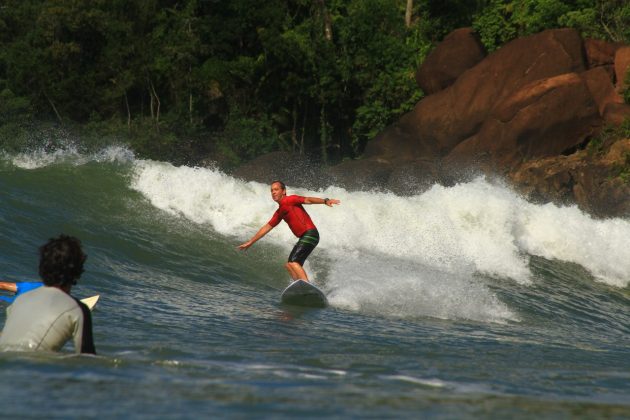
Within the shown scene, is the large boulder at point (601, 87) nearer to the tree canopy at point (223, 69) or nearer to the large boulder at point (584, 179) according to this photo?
the large boulder at point (584, 179)

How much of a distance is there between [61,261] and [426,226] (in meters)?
14.9

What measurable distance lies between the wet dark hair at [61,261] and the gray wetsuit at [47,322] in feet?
0.24

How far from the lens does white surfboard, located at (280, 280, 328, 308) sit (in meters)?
11.7

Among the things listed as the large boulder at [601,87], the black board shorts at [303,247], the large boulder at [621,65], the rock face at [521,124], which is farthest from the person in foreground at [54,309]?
the large boulder at [621,65]

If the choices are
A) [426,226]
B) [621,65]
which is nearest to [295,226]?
[426,226]

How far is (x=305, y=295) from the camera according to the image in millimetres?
11805

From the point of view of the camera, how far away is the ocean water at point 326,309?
19.4ft

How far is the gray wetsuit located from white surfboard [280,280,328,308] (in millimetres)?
6049

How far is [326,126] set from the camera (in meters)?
47.2

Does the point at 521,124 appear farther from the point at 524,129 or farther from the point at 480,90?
the point at 480,90

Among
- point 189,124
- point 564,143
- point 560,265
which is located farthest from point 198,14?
point 560,265

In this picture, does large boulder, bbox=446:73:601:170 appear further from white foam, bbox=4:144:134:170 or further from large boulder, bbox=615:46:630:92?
white foam, bbox=4:144:134:170

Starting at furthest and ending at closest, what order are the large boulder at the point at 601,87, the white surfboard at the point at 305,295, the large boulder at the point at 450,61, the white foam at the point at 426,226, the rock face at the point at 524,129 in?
1. the large boulder at the point at 450,61
2. the large boulder at the point at 601,87
3. the rock face at the point at 524,129
4. the white foam at the point at 426,226
5. the white surfboard at the point at 305,295

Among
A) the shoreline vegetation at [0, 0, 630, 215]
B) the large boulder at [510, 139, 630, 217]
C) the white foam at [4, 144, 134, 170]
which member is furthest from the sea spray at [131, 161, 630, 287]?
the shoreline vegetation at [0, 0, 630, 215]
